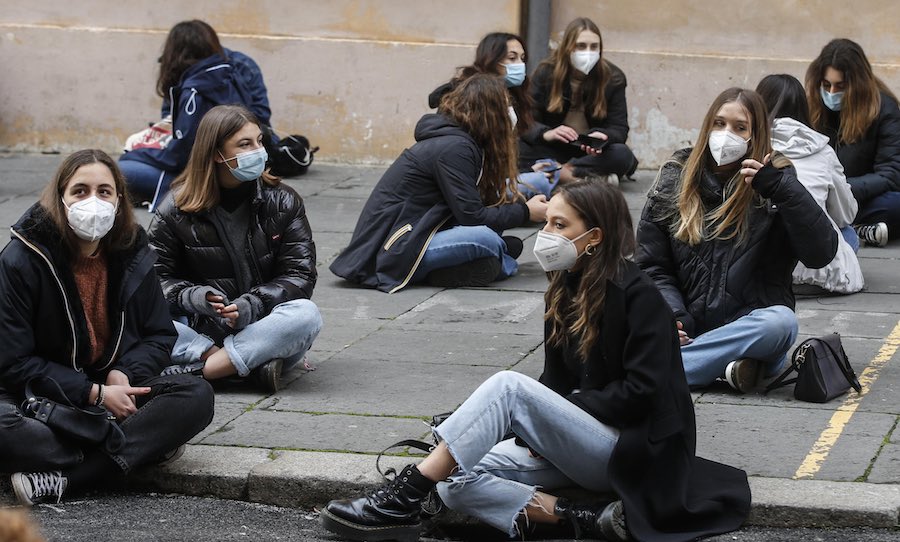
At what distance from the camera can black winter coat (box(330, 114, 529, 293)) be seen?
25.4 ft

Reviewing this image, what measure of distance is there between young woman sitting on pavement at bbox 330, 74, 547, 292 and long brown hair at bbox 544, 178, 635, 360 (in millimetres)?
3082

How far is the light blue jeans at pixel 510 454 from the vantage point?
4332 mm

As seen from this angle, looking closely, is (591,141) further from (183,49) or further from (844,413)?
(844,413)

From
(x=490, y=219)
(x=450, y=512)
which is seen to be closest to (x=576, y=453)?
(x=450, y=512)

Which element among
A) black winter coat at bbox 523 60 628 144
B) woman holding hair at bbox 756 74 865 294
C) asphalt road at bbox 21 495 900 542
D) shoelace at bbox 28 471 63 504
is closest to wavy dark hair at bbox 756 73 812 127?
woman holding hair at bbox 756 74 865 294

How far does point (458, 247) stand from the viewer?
789 cm

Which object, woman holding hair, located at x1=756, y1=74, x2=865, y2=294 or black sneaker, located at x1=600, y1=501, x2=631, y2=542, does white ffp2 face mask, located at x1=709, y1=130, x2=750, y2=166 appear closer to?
woman holding hair, located at x1=756, y1=74, x2=865, y2=294

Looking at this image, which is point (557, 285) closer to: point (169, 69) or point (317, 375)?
point (317, 375)

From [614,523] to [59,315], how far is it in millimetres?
2003

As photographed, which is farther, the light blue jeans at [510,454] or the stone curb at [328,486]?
the stone curb at [328,486]

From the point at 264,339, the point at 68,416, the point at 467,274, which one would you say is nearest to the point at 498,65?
the point at 467,274

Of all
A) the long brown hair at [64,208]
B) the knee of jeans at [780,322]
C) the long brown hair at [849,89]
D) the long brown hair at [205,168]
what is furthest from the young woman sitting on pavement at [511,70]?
the long brown hair at [64,208]

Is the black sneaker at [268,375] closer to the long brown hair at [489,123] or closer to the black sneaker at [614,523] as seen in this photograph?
the black sneaker at [614,523]

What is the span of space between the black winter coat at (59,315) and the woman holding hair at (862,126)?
4.57 m
